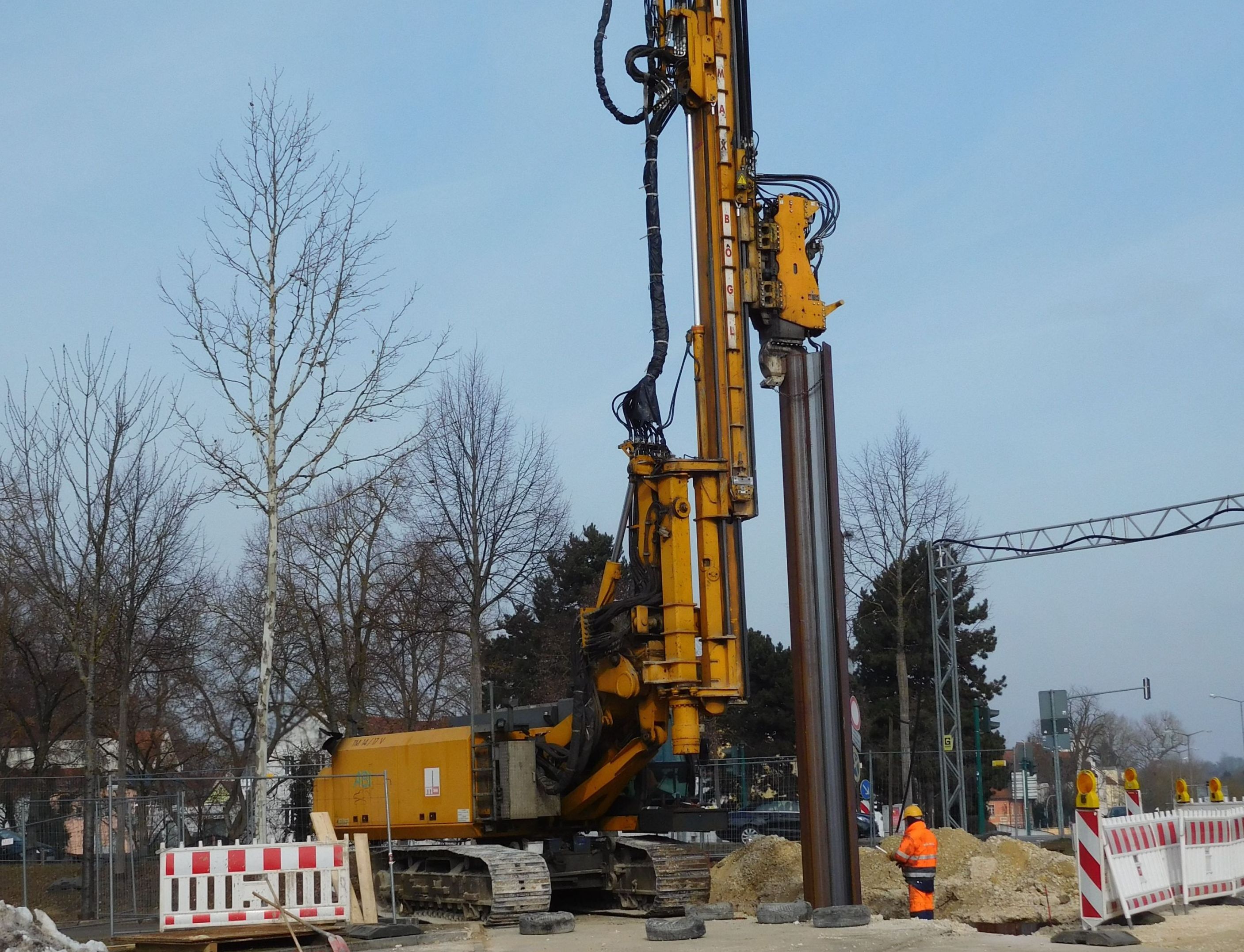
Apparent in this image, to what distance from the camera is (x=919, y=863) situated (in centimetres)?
1327

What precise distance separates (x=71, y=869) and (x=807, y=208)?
16.8m

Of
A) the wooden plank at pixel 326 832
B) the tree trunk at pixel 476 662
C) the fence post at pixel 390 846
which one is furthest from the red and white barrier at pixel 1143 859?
the tree trunk at pixel 476 662

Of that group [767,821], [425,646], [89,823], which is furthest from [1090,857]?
[425,646]

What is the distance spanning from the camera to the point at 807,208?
1463cm

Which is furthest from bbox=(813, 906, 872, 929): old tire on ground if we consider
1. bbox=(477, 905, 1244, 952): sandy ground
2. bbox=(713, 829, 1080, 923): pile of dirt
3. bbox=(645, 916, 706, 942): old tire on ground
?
bbox=(713, 829, 1080, 923): pile of dirt

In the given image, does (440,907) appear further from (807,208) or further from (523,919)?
(807,208)

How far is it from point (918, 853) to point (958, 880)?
3.53 meters

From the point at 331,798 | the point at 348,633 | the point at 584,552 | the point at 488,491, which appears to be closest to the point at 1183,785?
the point at 331,798

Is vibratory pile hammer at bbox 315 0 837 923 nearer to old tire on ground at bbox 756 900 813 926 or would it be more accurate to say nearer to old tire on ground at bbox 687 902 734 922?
old tire on ground at bbox 687 902 734 922

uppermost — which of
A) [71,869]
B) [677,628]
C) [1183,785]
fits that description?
[677,628]

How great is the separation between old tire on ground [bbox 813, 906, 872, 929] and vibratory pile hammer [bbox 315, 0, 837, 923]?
201 cm

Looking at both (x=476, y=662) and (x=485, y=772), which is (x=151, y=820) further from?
(x=485, y=772)

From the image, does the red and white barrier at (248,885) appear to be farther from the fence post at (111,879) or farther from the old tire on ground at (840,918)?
the old tire on ground at (840,918)

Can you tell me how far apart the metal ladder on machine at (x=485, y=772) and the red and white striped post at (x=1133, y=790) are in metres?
7.25
